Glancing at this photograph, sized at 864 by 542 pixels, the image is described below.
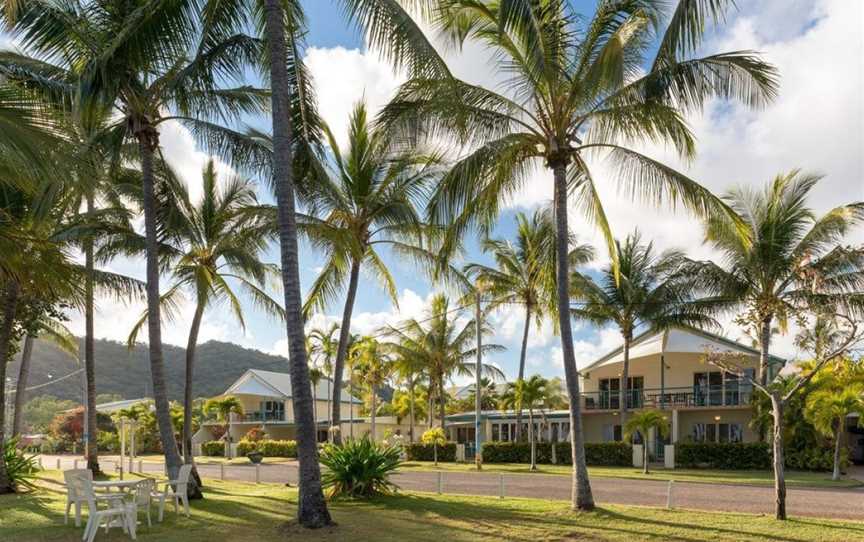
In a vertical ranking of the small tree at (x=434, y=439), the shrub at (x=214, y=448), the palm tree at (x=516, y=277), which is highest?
the palm tree at (x=516, y=277)

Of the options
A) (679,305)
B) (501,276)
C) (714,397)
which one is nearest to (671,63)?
(679,305)

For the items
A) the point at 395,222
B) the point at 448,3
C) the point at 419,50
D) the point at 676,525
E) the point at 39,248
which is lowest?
the point at 676,525

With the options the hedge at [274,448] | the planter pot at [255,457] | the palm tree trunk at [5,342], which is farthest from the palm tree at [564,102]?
the hedge at [274,448]

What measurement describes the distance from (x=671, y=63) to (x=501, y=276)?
2180 cm

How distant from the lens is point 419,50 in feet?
36.5

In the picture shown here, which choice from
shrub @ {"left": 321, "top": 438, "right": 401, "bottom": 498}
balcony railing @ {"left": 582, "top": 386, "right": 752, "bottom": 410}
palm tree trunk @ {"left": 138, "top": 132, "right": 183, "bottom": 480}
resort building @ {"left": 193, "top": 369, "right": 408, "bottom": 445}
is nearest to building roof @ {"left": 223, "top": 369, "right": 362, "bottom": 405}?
resort building @ {"left": 193, "top": 369, "right": 408, "bottom": 445}

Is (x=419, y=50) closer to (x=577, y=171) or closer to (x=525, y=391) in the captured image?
(x=577, y=171)

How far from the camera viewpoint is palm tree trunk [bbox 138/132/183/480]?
14.9 m

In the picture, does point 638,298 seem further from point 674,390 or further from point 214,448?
point 214,448

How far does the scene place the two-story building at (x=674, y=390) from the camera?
109ft

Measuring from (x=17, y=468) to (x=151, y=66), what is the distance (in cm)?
1139

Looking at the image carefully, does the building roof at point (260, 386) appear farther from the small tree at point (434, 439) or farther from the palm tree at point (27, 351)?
the palm tree at point (27, 351)

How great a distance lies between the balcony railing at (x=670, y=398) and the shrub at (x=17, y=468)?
76.3 ft

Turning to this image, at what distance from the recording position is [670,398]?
3528 centimetres
